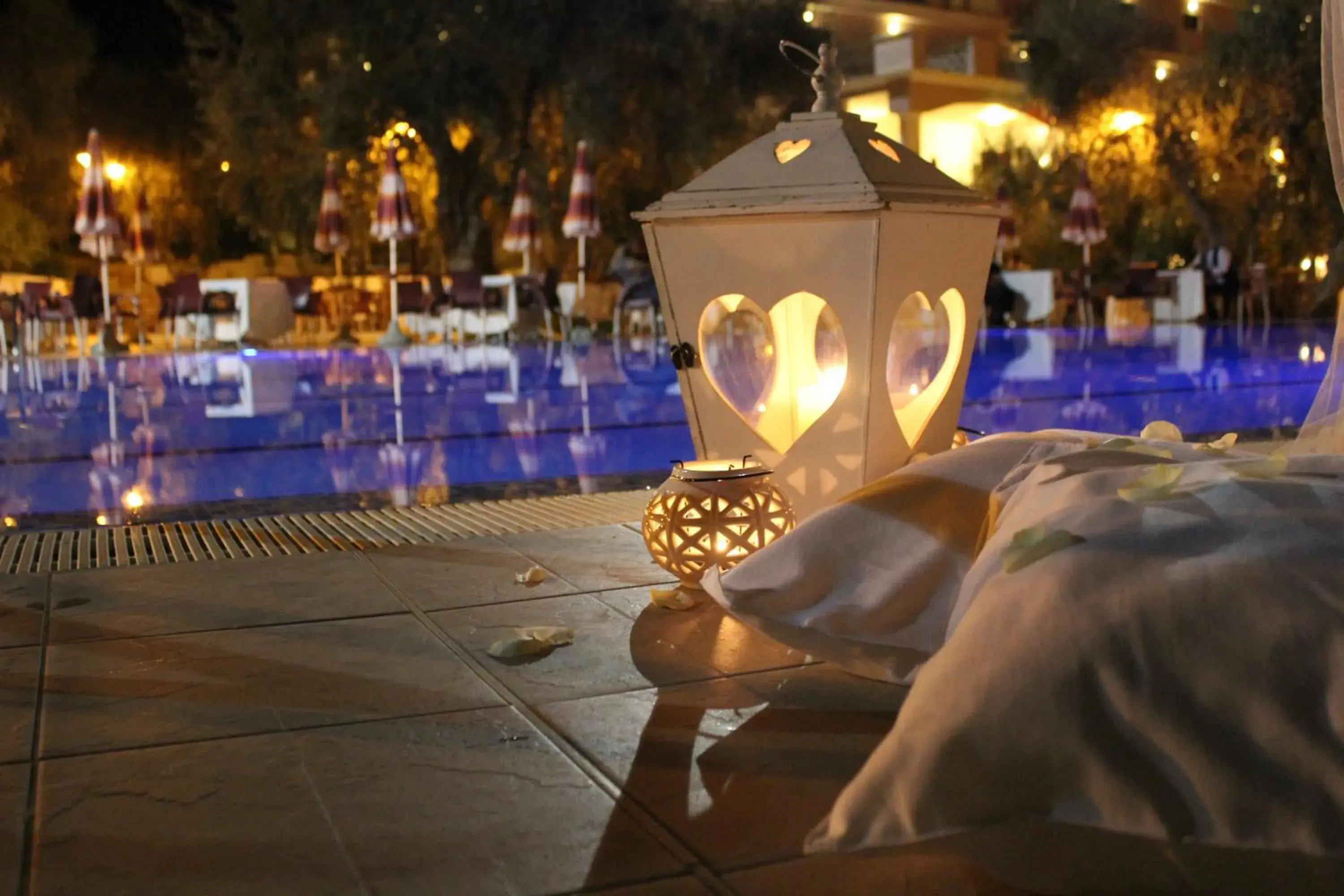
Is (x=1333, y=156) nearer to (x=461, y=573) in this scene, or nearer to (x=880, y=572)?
(x=880, y=572)

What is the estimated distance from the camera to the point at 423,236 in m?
21.9

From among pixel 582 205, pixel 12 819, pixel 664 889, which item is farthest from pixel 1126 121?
pixel 12 819

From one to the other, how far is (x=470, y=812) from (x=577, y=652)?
75 cm

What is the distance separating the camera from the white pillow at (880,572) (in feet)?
6.72

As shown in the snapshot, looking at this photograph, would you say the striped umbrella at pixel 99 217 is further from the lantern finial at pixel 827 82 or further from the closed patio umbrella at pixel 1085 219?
the lantern finial at pixel 827 82

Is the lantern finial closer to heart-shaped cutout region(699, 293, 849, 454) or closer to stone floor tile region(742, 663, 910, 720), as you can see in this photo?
heart-shaped cutout region(699, 293, 849, 454)

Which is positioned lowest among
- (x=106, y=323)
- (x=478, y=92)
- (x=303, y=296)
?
(x=106, y=323)

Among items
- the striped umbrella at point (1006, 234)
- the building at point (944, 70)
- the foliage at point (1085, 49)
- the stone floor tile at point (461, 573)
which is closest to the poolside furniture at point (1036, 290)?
the striped umbrella at point (1006, 234)

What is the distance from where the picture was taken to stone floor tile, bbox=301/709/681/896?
4.94ft

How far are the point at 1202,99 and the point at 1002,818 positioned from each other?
2016 cm

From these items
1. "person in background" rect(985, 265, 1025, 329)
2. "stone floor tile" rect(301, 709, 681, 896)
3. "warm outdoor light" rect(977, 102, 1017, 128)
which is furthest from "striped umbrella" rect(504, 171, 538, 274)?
"stone floor tile" rect(301, 709, 681, 896)

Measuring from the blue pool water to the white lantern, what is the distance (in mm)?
1564

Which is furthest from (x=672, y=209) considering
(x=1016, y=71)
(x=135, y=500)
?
(x=1016, y=71)

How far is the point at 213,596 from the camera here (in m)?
2.91
